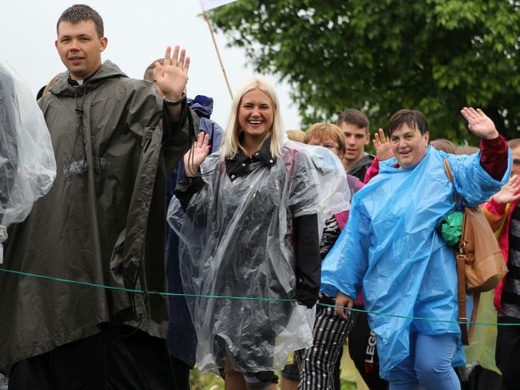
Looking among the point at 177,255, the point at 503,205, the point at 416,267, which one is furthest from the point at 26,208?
the point at 503,205

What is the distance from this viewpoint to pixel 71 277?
21.1ft

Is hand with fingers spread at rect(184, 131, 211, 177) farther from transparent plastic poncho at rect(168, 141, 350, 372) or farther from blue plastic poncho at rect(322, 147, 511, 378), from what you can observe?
blue plastic poncho at rect(322, 147, 511, 378)

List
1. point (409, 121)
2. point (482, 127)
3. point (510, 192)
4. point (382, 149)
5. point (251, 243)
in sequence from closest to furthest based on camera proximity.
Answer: point (251, 243)
point (482, 127)
point (409, 121)
point (510, 192)
point (382, 149)

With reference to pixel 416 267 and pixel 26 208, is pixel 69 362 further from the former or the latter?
pixel 416 267

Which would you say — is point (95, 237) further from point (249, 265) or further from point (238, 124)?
point (238, 124)

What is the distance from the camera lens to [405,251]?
7.70 metres

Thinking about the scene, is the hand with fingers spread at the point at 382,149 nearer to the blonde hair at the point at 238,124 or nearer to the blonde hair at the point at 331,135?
the blonde hair at the point at 331,135

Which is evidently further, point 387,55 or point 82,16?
point 387,55

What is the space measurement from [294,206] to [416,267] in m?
0.83

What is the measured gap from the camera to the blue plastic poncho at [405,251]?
7.58m

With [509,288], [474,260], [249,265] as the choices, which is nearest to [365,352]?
[509,288]

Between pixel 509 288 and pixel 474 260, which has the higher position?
pixel 474 260

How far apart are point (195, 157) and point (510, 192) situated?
207 cm

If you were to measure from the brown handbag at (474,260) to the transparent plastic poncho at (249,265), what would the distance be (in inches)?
33.3
